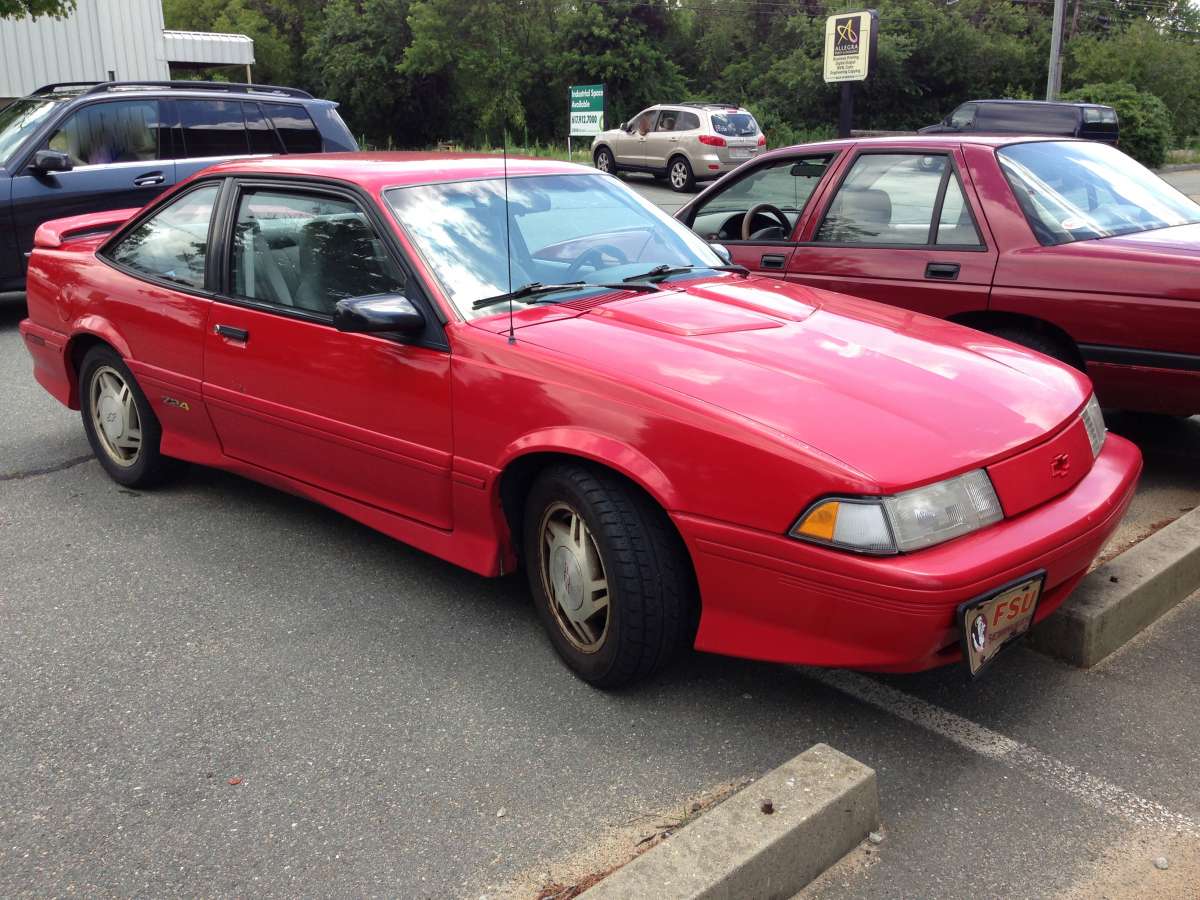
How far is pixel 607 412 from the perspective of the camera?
3.15m

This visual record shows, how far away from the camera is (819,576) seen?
278 centimetres

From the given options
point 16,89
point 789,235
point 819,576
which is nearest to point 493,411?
point 819,576

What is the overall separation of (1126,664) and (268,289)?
3.19 metres

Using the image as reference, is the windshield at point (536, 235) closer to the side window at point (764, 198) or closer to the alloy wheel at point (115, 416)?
the side window at point (764, 198)

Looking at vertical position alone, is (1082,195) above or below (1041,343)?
above

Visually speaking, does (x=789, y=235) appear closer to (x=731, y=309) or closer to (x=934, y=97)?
(x=731, y=309)

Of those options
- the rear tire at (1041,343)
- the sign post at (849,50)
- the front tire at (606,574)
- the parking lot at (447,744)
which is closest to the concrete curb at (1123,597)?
the parking lot at (447,744)

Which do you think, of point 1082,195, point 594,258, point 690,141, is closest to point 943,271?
point 1082,195

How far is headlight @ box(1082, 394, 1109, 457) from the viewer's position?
11.4 feet

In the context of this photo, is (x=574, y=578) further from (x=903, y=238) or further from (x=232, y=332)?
(x=903, y=238)

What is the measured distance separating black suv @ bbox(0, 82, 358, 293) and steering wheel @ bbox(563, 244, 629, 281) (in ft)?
21.4

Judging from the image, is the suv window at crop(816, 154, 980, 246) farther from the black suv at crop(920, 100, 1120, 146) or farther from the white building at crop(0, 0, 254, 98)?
the white building at crop(0, 0, 254, 98)

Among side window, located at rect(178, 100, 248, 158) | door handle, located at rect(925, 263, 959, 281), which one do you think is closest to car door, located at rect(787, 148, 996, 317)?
door handle, located at rect(925, 263, 959, 281)

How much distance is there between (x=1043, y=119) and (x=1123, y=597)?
1557 centimetres
